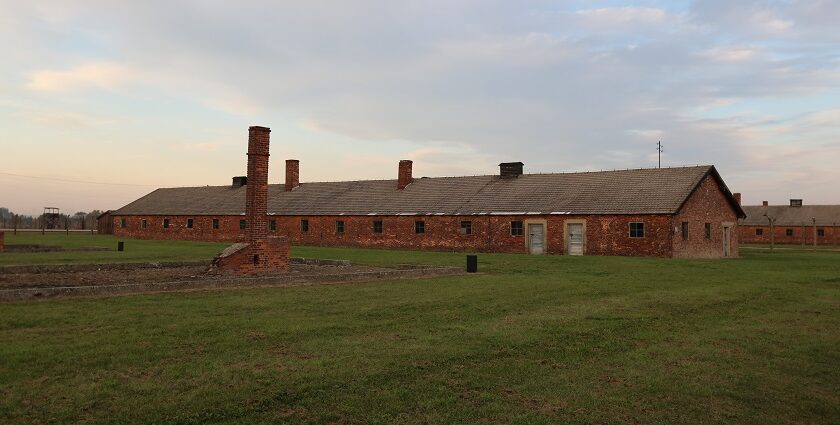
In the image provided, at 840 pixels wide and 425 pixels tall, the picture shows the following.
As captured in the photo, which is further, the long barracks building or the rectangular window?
the long barracks building

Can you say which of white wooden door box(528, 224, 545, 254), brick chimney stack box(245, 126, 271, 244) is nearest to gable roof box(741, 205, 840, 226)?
white wooden door box(528, 224, 545, 254)

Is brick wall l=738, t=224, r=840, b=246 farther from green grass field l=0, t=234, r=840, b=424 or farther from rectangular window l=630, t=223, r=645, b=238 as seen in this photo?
green grass field l=0, t=234, r=840, b=424

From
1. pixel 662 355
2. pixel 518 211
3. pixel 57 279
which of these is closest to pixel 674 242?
pixel 518 211

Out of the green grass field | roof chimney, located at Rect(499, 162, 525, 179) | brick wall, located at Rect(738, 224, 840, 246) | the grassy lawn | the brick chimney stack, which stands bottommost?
the green grass field

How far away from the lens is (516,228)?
34531 millimetres

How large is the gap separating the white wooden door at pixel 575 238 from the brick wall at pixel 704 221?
4.71 meters

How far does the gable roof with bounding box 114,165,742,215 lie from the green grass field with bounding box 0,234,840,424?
19.8 m

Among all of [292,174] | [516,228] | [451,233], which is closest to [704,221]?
[516,228]

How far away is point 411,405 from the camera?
536cm

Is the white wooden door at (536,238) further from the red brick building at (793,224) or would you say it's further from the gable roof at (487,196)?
the red brick building at (793,224)

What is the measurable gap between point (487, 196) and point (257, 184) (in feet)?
71.2

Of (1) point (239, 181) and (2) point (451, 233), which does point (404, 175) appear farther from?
(1) point (239, 181)

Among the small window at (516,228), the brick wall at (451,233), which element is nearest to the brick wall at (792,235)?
the brick wall at (451,233)

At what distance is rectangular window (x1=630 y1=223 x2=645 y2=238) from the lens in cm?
3041
